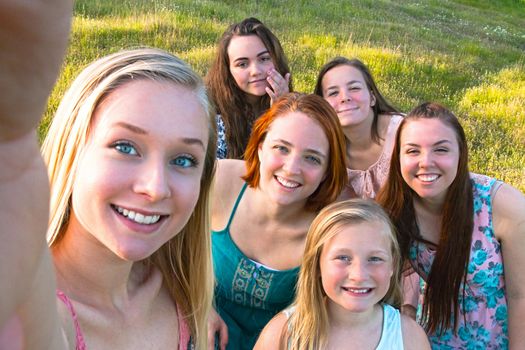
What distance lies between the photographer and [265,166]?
306cm

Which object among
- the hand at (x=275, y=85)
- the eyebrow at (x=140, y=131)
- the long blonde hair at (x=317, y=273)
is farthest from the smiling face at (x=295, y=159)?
the eyebrow at (x=140, y=131)

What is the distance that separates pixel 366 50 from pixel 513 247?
6.82 metres

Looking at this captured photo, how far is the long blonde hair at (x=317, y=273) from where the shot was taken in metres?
2.68

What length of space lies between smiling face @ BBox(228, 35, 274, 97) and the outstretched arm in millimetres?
3810

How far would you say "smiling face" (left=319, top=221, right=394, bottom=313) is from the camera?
8.59ft

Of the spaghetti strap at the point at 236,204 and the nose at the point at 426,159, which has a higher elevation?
the nose at the point at 426,159

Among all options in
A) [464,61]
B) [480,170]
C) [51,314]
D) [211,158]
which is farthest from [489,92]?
[51,314]

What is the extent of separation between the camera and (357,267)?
2637mm

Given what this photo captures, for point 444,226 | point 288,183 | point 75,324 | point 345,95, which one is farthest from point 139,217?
point 345,95

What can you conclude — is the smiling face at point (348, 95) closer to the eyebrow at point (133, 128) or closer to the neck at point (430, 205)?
the neck at point (430, 205)

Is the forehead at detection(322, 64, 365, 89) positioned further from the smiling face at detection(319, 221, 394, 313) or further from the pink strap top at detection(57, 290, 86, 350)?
the pink strap top at detection(57, 290, 86, 350)

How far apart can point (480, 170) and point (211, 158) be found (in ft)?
16.8

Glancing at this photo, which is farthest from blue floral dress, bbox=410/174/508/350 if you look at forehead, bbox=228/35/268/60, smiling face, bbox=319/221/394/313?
forehead, bbox=228/35/268/60

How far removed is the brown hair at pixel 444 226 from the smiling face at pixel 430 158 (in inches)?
1.9
